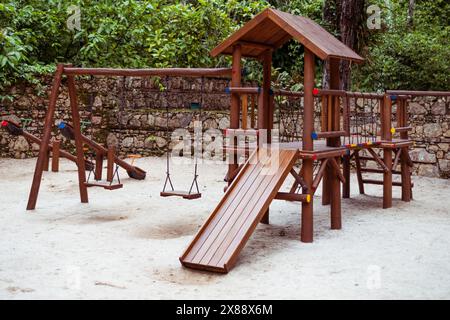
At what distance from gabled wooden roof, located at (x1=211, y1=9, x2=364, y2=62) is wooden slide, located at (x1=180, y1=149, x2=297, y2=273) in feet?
3.92

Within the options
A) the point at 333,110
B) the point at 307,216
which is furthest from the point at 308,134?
the point at 307,216

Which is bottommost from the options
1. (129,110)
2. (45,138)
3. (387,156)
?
(387,156)

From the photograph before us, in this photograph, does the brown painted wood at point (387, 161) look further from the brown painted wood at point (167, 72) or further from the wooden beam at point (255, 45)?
the brown painted wood at point (167, 72)

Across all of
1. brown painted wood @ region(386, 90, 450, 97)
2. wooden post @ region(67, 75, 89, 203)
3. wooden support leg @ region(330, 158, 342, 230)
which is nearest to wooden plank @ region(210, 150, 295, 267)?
wooden support leg @ region(330, 158, 342, 230)

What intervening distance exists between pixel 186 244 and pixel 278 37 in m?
2.85

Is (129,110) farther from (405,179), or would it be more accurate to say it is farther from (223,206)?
(223,206)

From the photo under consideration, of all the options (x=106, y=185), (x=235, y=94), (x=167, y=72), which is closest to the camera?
(x=235, y=94)

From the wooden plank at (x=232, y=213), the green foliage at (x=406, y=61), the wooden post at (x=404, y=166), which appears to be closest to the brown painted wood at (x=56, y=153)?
the wooden plank at (x=232, y=213)

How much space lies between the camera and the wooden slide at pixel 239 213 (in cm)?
585

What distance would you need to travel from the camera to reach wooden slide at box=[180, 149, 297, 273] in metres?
5.85

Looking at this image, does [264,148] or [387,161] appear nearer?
[264,148]

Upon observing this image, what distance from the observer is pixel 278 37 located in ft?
25.8

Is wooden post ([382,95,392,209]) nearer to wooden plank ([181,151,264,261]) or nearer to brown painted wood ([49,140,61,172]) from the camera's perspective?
wooden plank ([181,151,264,261])
